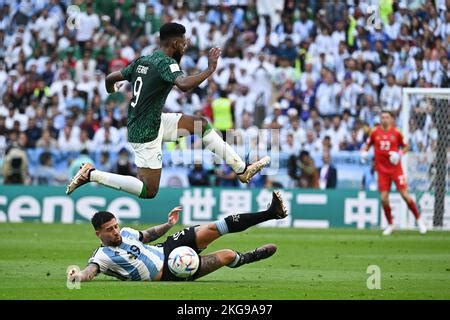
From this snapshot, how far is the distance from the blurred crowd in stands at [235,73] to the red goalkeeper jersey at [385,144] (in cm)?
253

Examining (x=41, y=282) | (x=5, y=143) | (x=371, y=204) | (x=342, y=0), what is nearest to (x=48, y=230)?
(x=5, y=143)

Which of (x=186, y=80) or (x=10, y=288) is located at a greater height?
(x=186, y=80)

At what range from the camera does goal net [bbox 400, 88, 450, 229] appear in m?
24.2

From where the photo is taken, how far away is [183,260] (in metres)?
12.0

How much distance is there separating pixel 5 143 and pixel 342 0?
34.8 feet

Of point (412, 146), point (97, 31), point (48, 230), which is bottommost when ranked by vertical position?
point (48, 230)

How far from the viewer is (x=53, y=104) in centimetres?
2808

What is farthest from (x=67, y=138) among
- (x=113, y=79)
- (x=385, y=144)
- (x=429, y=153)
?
(x=113, y=79)

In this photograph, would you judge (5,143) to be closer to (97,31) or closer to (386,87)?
(97,31)

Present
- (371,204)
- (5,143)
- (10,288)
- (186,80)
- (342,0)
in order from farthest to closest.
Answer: (342,0), (5,143), (371,204), (186,80), (10,288)

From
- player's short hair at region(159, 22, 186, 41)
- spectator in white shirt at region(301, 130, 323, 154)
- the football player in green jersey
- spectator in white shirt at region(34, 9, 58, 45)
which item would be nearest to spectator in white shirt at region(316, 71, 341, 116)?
spectator in white shirt at region(301, 130, 323, 154)

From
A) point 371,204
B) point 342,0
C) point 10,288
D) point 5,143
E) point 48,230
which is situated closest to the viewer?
point 10,288

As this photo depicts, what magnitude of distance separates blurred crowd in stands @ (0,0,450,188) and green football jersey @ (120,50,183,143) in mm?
11479

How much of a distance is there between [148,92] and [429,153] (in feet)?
41.8
